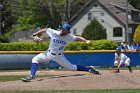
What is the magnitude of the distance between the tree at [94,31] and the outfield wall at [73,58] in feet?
126

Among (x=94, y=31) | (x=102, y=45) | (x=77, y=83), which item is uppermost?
(x=77, y=83)

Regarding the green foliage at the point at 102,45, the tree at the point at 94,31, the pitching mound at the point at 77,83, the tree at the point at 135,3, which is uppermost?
the pitching mound at the point at 77,83

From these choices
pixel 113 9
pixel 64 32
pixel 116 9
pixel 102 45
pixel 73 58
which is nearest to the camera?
pixel 64 32

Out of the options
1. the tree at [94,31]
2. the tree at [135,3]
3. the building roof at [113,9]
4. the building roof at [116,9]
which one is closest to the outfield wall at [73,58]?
the tree at [94,31]

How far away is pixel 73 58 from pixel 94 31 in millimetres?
40542

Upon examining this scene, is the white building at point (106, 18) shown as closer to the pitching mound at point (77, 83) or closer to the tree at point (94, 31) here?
the tree at point (94, 31)

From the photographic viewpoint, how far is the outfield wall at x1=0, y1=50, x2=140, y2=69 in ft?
82.2

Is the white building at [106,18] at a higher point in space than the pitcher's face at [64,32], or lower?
lower

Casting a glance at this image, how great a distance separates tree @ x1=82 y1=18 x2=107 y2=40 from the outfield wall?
3834 cm

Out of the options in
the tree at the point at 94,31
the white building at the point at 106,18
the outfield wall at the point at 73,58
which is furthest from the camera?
the white building at the point at 106,18

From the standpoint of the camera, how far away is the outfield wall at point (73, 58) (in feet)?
82.2

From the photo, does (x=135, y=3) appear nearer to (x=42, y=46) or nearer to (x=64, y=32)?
(x=42, y=46)

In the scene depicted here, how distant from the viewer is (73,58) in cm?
2806

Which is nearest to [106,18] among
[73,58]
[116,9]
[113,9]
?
[113,9]
